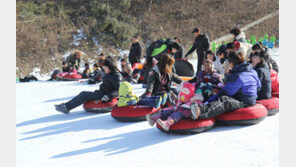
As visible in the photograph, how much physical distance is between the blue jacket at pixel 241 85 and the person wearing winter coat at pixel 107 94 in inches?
84.5

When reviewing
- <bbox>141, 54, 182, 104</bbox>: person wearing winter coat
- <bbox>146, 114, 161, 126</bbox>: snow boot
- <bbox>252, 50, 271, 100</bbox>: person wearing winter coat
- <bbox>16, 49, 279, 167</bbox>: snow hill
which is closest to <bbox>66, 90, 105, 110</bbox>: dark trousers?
<bbox>16, 49, 279, 167</bbox>: snow hill

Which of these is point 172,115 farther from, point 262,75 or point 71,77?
point 71,77

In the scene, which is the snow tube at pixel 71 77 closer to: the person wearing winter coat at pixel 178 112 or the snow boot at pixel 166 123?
the person wearing winter coat at pixel 178 112

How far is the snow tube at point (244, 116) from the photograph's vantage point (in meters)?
3.83

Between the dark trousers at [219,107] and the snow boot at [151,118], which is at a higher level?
the dark trousers at [219,107]

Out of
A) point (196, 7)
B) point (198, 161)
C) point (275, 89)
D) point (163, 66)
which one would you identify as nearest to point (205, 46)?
point (275, 89)

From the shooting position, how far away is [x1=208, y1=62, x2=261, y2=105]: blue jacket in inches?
153

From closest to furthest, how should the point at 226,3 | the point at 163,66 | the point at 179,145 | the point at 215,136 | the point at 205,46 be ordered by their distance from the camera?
the point at 179,145 → the point at 215,136 → the point at 163,66 → the point at 205,46 → the point at 226,3

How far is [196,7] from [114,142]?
83.2 feet

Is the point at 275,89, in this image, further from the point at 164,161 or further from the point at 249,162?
the point at 164,161

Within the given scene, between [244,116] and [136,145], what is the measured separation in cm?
158

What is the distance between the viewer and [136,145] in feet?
11.5

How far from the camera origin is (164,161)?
2939 mm

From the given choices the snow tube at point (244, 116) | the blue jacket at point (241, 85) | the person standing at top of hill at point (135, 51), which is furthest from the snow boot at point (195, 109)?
the person standing at top of hill at point (135, 51)
